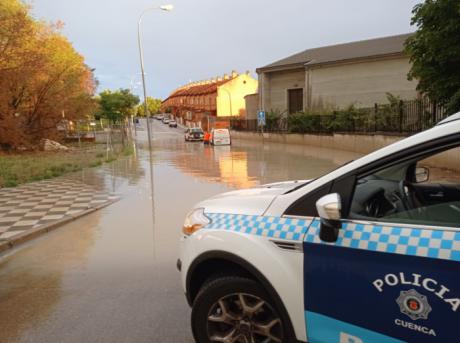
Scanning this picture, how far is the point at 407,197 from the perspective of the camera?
9.53 ft

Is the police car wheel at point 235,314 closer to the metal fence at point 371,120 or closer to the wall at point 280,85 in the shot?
the metal fence at point 371,120

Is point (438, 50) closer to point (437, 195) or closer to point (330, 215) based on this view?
point (437, 195)

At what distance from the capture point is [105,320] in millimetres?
3863

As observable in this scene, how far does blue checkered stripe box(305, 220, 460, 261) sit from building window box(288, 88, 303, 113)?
40941mm

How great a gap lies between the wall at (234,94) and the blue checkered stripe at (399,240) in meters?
75.7

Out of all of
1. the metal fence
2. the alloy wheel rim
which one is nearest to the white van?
the metal fence

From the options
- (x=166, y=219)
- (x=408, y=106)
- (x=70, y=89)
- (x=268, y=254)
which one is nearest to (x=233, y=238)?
(x=268, y=254)

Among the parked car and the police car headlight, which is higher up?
the police car headlight

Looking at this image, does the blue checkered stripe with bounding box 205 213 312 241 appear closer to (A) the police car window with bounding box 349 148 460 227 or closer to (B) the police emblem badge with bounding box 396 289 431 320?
(A) the police car window with bounding box 349 148 460 227

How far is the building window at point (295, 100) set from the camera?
4244cm

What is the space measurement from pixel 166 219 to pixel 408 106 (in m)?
14.5

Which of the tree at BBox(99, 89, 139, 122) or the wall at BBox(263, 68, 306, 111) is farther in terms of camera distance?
the tree at BBox(99, 89, 139, 122)

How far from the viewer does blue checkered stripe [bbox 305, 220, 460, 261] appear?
6.32ft

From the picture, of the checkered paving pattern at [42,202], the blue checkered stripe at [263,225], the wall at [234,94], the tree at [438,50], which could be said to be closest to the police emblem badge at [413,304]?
the blue checkered stripe at [263,225]
